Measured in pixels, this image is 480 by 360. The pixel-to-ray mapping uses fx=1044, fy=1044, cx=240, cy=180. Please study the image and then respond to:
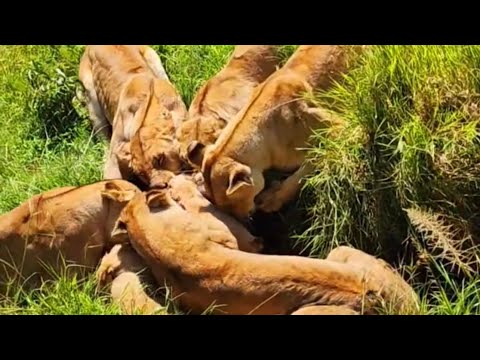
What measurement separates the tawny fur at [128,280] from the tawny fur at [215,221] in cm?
37

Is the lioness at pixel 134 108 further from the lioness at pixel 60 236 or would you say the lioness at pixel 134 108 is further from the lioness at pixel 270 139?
the lioness at pixel 270 139

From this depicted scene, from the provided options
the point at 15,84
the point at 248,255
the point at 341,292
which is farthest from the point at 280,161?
the point at 15,84

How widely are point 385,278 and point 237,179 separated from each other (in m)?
1.02

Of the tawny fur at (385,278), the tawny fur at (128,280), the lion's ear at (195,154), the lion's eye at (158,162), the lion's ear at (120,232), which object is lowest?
the tawny fur at (128,280)

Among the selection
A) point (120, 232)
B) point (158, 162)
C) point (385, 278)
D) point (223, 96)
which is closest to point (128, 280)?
point (120, 232)

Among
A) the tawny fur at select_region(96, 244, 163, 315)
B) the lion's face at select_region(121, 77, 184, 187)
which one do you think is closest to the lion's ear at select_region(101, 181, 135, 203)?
the lion's face at select_region(121, 77, 184, 187)

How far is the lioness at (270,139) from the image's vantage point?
17.3ft

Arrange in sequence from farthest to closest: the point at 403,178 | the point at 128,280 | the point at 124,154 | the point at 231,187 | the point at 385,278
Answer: the point at 124,154, the point at 231,187, the point at 128,280, the point at 403,178, the point at 385,278

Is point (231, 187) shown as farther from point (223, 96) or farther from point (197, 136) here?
point (223, 96)

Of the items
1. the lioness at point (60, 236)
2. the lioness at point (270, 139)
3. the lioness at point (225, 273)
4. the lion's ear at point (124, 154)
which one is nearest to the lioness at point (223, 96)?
the lioness at point (270, 139)

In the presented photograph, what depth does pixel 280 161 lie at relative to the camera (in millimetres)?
5523

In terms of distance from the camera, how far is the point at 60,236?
5.46m
